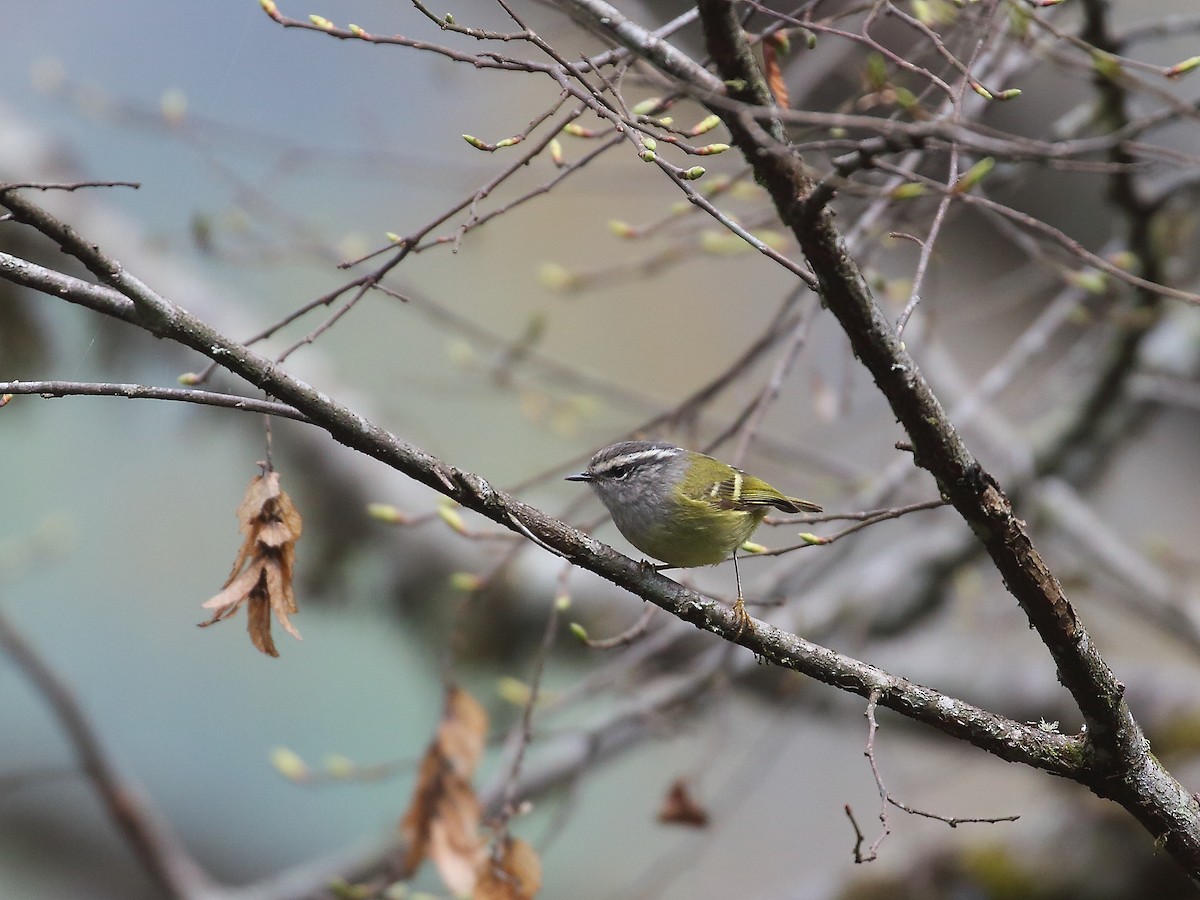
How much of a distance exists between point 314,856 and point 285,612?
454 centimetres

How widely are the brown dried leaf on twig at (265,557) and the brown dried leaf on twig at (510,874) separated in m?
0.81

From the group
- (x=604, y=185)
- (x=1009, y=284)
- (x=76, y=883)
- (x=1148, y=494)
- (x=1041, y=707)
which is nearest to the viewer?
(x=1041, y=707)

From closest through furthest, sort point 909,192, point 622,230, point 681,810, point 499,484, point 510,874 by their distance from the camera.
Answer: point 909,192 → point 510,874 → point 681,810 → point 622,230 → point 499,484

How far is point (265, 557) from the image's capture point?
1530 millimetres

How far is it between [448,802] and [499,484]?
10.0 ft

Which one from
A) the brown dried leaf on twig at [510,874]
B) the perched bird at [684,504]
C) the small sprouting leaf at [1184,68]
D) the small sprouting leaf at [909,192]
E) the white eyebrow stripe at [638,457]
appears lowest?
the brown dried leaf on twig at [510,874]

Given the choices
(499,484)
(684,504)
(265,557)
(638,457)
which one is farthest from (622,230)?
(499,484)

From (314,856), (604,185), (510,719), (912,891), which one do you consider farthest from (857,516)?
(314,856)

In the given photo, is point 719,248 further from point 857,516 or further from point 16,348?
point 16,348

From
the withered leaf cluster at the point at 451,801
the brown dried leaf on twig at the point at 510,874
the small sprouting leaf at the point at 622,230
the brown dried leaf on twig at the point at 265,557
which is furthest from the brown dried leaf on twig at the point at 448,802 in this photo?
the small sprouting leaf at the point at 622,230

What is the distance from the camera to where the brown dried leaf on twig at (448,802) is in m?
2.23

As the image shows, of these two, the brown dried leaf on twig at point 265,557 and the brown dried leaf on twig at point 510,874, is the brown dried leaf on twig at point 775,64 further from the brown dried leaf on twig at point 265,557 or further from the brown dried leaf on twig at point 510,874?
the brown dried leaf on twig at point 510,874

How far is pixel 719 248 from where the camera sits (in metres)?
2.80

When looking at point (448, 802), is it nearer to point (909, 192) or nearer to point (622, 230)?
point (622, 230)
